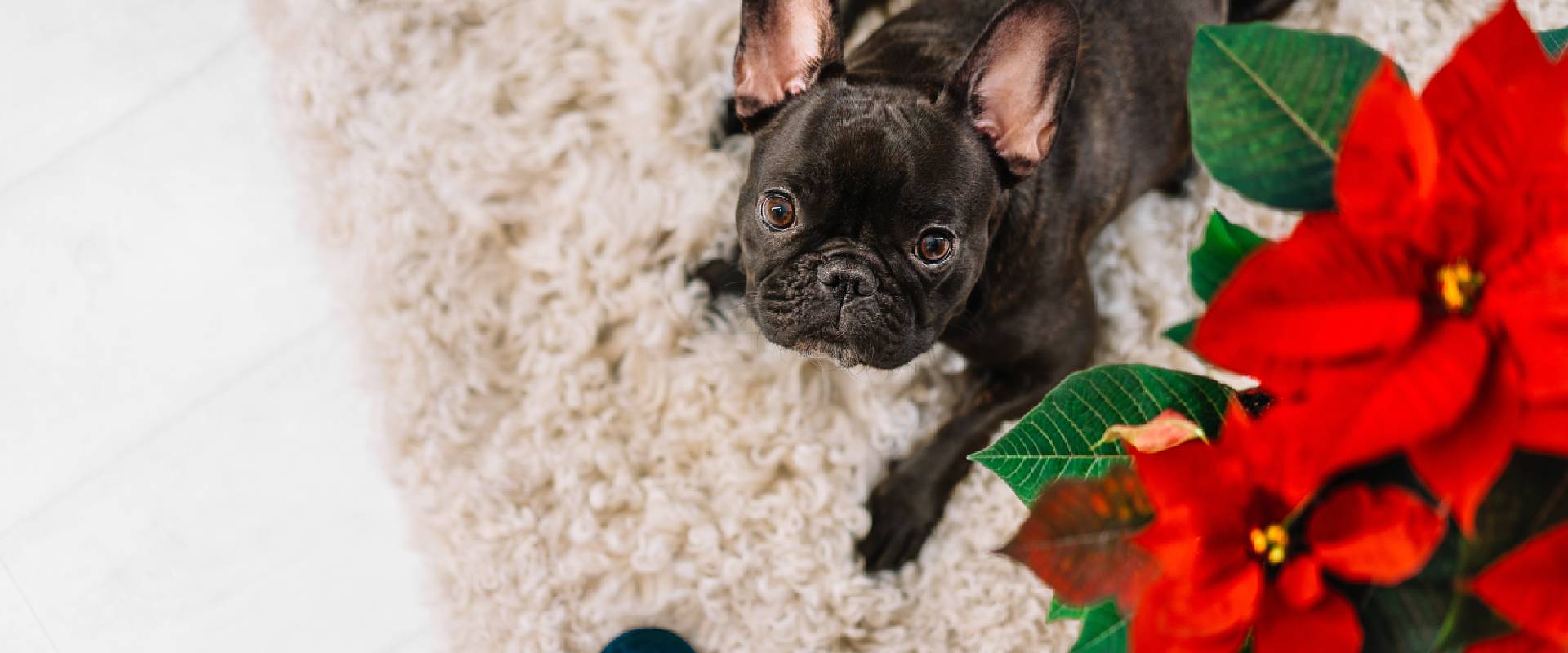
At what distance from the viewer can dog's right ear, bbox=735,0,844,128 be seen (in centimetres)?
131

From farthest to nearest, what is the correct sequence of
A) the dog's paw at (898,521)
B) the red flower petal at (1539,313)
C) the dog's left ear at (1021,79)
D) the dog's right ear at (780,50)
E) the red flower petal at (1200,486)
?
the dog's paw at (898,521) < the dog's right ear at (780,50) < the dog's left ear at (1021,79) < the red flower petal at (1200,486) < the red flower petal at (1539,313)

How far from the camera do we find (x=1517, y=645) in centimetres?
55

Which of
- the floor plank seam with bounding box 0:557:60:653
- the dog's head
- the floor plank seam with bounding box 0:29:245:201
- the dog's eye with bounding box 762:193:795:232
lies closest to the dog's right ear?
the dog's head

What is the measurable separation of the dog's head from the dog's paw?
41cm

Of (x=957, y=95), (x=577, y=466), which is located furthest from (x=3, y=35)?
(x=957, y=95)

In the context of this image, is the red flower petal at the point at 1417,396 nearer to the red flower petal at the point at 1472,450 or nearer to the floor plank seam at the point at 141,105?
the red flower petal at the point at 1472,450

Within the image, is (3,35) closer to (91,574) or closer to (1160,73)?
(91,574)

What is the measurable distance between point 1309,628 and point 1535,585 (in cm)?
10

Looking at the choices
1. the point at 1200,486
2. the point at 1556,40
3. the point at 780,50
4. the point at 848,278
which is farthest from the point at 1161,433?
the point at 780,50

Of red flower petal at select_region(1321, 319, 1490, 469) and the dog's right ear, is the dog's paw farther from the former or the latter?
red flower petal at select_region(1321, 319, 1490, 469)

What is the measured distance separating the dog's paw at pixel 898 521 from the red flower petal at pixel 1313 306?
4.02 feet

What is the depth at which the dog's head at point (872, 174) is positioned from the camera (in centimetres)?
128

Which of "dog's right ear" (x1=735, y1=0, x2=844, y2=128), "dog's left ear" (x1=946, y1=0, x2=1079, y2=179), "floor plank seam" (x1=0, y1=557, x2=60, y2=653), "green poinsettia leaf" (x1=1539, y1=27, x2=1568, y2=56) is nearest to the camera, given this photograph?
"green poinsettia leaf" (x1=1539, y1=27, x2=1568, y2=56)

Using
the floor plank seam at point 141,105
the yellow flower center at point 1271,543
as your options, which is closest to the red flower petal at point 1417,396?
the yellow flower center at point 1271,543
